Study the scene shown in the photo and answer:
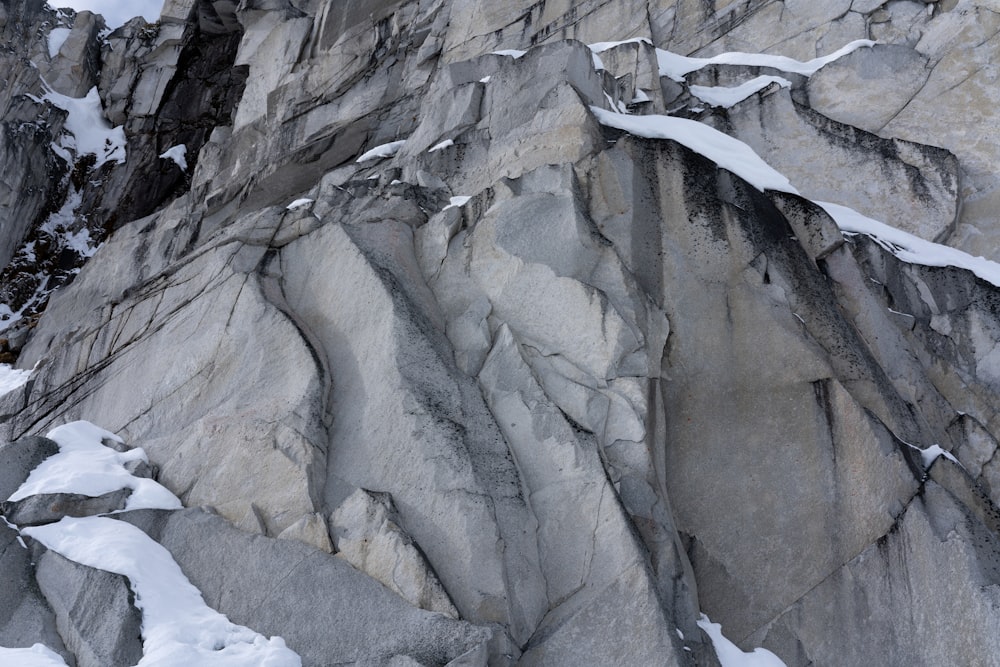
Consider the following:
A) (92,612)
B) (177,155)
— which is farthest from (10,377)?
(92,612)

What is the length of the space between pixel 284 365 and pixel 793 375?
5.97 meters

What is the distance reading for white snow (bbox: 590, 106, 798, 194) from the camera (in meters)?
13.6

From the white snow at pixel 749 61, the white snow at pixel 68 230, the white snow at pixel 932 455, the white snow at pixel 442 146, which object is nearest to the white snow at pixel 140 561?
the white snow at pixel 442 146

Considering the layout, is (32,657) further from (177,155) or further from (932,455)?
(177,155)

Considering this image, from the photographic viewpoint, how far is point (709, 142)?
14234 mm

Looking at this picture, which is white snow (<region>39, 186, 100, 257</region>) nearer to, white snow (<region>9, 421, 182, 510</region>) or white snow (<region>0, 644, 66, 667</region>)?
white snow (<region>9, 421, 182, 510</region>)

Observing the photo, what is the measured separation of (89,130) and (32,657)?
82.0ft

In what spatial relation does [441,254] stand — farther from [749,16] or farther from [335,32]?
[335,32]

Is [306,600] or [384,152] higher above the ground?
[384,152]

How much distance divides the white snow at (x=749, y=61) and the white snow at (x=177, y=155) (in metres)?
16.6

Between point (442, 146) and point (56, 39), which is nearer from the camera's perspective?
point (442, 146)

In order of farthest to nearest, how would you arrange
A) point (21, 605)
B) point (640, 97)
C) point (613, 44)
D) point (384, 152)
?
point (384, 152) → point (613, 44) → point (640, 97) → point (21, 605)

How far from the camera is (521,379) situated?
441 inches

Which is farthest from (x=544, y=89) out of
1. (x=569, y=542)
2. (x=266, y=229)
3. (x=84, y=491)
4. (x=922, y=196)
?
(x=84, y=491)
